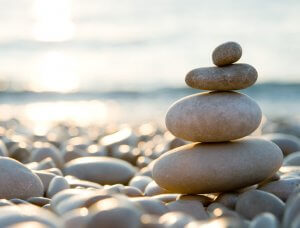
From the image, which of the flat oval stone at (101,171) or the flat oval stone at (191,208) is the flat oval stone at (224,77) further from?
the flat oval stone at (101,171)

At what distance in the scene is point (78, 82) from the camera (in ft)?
51.8

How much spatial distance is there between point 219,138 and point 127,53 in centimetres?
1543

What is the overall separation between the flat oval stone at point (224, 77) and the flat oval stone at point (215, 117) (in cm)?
6

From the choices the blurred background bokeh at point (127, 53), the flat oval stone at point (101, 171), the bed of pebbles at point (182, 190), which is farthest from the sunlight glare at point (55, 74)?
the bed of pebbles at point (182, 190)

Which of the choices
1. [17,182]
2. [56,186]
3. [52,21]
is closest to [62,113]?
[56,186]

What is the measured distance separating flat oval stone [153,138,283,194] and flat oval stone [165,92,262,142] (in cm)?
7

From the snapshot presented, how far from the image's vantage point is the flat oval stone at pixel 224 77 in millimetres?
3264

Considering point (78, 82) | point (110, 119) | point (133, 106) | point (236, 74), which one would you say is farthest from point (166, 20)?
point (236, 74)

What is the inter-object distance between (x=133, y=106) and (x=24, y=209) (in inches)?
431

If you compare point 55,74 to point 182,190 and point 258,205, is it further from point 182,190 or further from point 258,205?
point 258,205

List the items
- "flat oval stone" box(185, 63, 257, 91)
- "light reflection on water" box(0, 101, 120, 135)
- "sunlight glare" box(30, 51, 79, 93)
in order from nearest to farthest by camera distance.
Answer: "flat oval stone" box(185, 63, 257, 91) → "light reflection on water" box(0, 101, 120, 135) → "sunlight glare" box(30, 51, 79, 93)

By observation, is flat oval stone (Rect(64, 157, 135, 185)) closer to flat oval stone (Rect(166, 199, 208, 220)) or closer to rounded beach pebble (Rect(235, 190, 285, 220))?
flat oval stone (Rect(166, 199, 208, 220))

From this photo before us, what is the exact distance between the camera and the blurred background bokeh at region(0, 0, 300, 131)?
13508mm

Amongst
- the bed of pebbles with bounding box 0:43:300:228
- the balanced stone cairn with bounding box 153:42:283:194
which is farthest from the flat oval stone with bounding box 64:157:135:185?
the balanced stone cairn with bounding box 153:42:283:194
